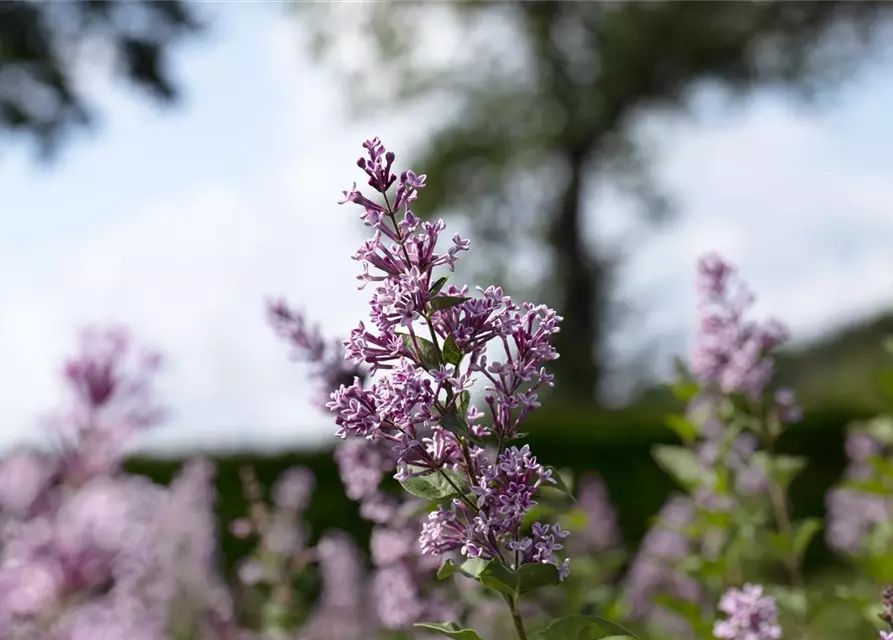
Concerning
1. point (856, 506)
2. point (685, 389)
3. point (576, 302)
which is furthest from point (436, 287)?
point (576, 302)

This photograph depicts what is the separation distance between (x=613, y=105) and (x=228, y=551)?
15252mm

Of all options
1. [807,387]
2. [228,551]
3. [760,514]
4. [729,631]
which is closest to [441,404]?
[729,631]

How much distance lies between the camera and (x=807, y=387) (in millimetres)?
25953

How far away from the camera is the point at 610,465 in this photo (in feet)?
49.0

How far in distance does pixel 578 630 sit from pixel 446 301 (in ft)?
1.86

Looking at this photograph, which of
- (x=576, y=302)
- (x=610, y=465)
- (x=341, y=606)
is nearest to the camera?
(x=341, y=606)

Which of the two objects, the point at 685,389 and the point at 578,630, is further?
the point at 685,389

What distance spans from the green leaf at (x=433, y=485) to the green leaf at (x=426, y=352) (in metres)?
0.17

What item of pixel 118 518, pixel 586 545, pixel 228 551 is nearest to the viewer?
pixel 118 518

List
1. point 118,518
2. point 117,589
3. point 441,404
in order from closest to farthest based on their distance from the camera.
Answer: point 118,518, point 117,589, point 441,404

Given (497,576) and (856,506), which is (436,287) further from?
(856,506)

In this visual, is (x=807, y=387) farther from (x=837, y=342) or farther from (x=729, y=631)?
(x=729, y=631)

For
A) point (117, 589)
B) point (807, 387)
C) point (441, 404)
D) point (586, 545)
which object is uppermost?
point (807, 387)

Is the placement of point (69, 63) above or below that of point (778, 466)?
above
